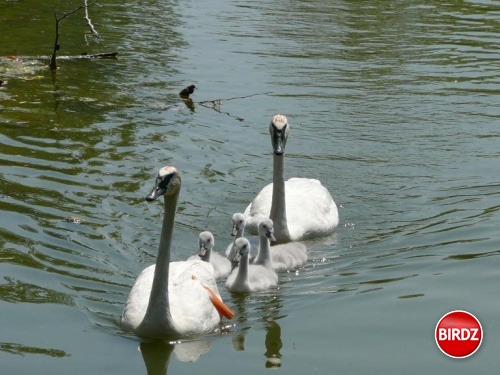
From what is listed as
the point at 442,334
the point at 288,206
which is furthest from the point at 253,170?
the point at 442,334

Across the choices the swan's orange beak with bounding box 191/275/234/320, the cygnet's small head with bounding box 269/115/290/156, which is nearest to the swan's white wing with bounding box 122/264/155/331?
the swan's orange beak with bounding box 191/275/234/320

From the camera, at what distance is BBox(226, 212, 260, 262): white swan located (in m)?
11.2

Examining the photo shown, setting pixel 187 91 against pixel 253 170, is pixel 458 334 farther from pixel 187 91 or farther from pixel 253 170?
pixel 187 91

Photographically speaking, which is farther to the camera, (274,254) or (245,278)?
(274,254)

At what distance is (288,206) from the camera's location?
41.9 ft

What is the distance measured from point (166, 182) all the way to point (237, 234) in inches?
98.6

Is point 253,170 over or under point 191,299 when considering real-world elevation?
under

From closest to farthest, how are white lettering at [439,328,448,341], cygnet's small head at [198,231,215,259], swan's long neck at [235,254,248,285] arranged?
white lettering at [439,328,448,341], swan's long neck at [235,254,248,285], cygnet's small head at [198,231,215,259]

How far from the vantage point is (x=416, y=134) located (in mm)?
15914

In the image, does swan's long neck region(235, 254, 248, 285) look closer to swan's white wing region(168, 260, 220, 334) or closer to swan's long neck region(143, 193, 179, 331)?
swan's white wing region(168, 260, 220, 334)

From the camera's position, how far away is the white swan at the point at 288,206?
12.1 m

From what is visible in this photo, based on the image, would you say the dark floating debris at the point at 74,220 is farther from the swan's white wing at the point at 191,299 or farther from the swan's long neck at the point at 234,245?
the swan's white wing at the point at 191,299

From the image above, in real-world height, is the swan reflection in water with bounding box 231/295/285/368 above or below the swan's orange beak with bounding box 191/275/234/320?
below

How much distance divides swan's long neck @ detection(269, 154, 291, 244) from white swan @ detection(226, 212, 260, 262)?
291mm
